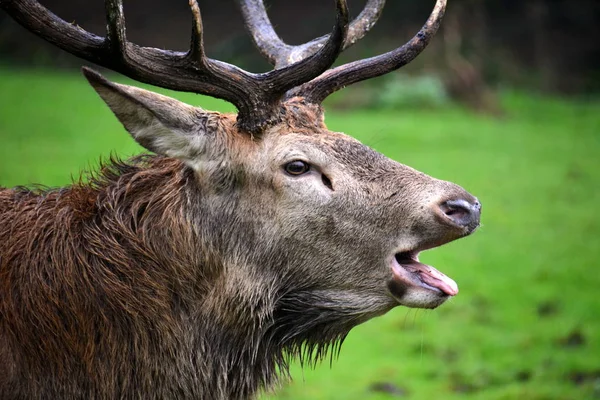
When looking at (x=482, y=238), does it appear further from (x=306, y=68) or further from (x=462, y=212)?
(x=306, y=68)

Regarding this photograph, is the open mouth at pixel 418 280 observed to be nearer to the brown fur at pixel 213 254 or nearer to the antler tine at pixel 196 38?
the brown fur at pixel 213 254

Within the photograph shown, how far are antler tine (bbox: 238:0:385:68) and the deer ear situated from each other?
1.02 m

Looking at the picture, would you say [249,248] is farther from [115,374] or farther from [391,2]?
[391,2]

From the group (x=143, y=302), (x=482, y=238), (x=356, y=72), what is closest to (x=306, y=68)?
(x=356, y=72)

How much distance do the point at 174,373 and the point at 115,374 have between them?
0.26 metres

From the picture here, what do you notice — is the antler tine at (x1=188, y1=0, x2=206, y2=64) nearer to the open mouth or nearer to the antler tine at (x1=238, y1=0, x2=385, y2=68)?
the antler tine at (x1=238, y1=0, x2=385, y2=68)

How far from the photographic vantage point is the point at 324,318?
13.4 ft

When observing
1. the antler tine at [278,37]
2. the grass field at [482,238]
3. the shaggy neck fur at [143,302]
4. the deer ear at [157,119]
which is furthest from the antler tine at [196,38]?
the grass field at [482,238]

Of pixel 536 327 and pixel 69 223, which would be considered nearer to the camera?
pixel 69 223

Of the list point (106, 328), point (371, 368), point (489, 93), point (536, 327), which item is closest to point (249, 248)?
point (106, 328)

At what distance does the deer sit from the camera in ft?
12.8

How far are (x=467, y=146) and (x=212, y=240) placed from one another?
→ 35.1ft

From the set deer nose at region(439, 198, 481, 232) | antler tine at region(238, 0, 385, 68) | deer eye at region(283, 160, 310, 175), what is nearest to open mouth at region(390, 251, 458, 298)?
deer nose at region(439, 198, 481, 232)

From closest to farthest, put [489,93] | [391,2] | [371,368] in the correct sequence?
[371,368]
[489,93]
[391,2]
